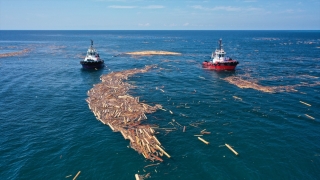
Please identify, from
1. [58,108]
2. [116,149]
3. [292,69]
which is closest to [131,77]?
[58,108]

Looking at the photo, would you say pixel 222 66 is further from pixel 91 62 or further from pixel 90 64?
pixel 90 64

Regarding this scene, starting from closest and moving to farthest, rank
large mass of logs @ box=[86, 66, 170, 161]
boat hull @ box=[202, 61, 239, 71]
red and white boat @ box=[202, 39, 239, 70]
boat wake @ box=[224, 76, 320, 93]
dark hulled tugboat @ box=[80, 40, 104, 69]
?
large mass of logs @ box=[86, 66, 170, 161] < boat wake @ box=[224, 76, 320, 93] < boat hull @ box=[202, 61, 239, 71] < red and white boat @ box=[202, 39, 239, 70] < dark hulled tugboat @ box=[80, 40, 104, 69]

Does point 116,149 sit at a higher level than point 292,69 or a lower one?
lower

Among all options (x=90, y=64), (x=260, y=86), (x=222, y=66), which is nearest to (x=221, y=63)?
(x=222, y=66)

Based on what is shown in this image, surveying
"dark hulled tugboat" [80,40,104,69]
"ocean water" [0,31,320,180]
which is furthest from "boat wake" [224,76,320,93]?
"dark hulled tugboat" [80,40,104,69]

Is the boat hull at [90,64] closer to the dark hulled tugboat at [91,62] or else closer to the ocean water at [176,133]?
the dark hulled tugboat at [91,62]

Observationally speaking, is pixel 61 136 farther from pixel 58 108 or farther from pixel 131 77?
pixel 131 77

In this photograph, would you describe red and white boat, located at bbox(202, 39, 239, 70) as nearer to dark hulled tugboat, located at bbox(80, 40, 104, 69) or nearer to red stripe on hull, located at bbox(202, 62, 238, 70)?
red stripe on hull, located at bbox(202, 62, 238, 70)

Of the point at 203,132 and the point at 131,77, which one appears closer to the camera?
the point at 203,132
